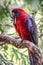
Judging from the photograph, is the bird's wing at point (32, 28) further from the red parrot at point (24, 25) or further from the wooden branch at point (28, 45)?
the wooden branch at point (28, 45)

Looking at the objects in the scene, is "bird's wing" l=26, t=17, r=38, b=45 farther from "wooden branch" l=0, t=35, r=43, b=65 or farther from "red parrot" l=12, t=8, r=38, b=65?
"wooden branch" l=0, t=35, r=43, b=65

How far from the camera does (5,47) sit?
70.1 inches

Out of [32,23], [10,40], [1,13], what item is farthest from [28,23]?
[10,40]

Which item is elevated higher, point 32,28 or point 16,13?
point 16,13

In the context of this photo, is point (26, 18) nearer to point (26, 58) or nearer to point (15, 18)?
point (15, 18)

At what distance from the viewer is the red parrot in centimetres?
172

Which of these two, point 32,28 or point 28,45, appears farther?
point 32,28

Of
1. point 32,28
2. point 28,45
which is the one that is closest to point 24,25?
point 32,28

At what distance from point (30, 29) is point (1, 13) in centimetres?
26

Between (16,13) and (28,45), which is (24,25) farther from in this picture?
(28,45)

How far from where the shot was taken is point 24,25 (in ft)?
5.74

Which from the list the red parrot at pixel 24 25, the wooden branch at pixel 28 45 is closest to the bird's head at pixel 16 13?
the red parrot at pixel 24 25

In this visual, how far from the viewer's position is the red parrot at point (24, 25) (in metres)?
1.72

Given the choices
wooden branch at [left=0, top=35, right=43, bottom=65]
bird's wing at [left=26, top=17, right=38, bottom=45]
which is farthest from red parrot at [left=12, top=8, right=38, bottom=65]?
wooden branch at [left=0, top=35, right=43, bottom=65]
